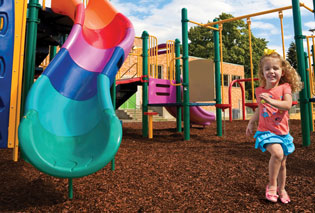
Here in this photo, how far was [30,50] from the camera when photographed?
122 inches

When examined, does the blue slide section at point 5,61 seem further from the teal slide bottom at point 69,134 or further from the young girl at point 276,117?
the young girl at point 276,117

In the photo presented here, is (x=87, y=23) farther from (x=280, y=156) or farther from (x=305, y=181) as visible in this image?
(x=305, y=181)

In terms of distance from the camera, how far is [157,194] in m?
2.27

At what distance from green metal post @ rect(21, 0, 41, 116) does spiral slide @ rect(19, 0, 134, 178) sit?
0.39 metres

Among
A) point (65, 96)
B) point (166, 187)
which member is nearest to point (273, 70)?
point (166, 187)

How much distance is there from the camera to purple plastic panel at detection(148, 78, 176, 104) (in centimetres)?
663

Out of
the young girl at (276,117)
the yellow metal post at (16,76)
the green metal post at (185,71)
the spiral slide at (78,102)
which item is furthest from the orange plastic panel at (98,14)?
the young girl at (276,117)

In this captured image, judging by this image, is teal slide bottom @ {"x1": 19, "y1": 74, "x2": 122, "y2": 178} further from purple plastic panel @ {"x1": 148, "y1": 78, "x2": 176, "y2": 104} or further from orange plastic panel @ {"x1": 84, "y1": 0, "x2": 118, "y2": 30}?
purple plastic panel @ {"x1": 148, "y1": 78, "x2": 176, "y2": 104}

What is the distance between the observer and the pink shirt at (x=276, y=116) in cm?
201

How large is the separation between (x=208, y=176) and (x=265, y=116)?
3.60 feet

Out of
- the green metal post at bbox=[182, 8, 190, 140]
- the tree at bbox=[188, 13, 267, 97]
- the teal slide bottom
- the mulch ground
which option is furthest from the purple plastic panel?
the tree at bbox=[188, 13, 267, 97]

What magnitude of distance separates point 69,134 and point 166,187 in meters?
1.18

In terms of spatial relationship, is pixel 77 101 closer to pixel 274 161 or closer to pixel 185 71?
pixel 274 161

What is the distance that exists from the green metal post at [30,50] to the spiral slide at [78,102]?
0.39 metres
